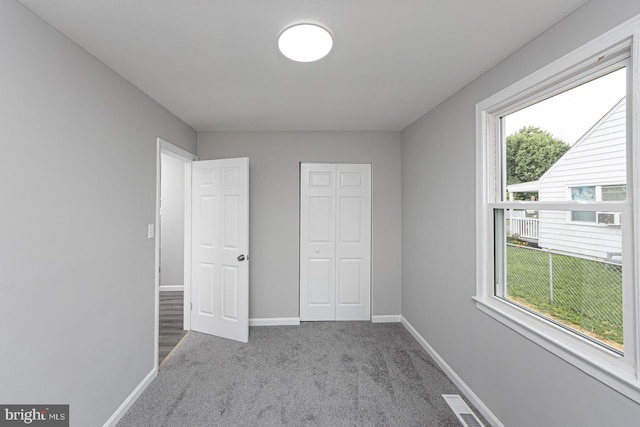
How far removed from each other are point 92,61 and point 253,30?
1.11 metres

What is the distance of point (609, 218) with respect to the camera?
125cm

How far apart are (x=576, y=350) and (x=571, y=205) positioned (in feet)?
2.35

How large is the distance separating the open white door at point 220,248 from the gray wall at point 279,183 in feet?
1.33

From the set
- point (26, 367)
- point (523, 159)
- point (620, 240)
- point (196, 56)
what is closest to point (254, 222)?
point (196, 56)

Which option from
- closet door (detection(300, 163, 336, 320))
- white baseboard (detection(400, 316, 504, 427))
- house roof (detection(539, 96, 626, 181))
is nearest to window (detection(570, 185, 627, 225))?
house roof (detection(539, 96, 626, 181))

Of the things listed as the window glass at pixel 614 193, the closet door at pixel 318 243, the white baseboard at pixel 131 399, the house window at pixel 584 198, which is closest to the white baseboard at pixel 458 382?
the closet door at pixel 318 243

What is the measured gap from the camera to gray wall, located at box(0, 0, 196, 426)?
1225 millimetres

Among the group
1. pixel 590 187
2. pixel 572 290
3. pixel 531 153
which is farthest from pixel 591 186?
pixel 572 290

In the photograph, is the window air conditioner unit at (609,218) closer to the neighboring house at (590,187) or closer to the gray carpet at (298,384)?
the neighboring house at (590,187)

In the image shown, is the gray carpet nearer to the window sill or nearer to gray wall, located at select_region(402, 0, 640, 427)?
gray wall, located at select_region(402, 0, 640, 427)

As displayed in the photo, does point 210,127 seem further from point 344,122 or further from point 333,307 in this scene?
point 333,307

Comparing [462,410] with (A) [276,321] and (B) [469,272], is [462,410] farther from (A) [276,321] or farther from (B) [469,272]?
(A) [276,321]

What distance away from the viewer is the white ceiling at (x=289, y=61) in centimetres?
130

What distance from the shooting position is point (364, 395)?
214 cm
